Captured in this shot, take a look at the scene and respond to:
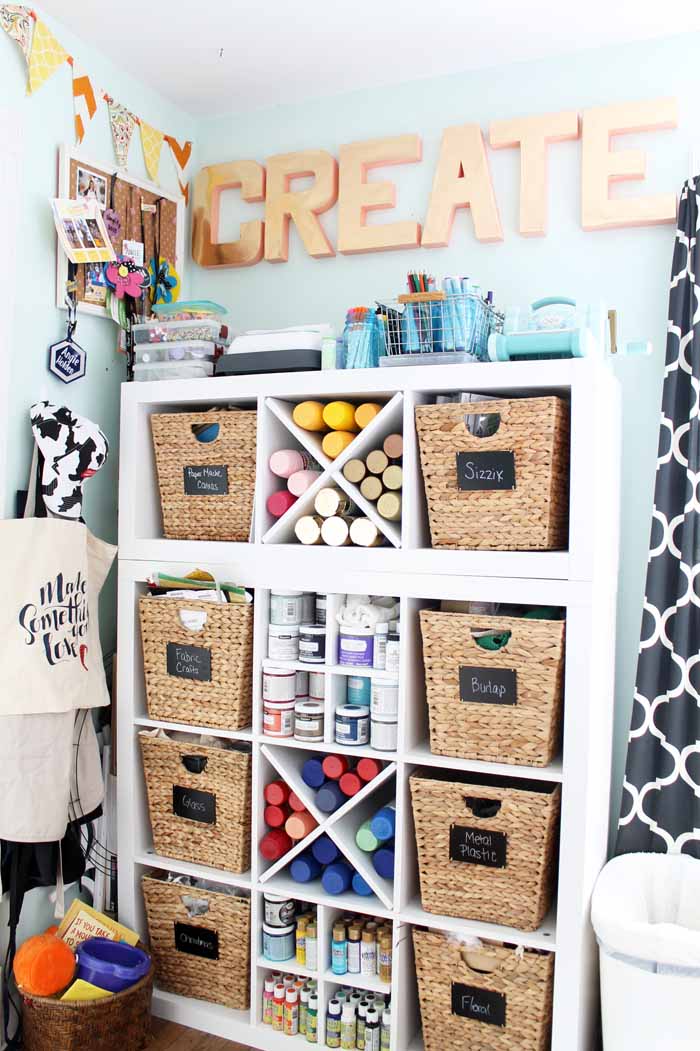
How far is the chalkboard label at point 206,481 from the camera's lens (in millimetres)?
2191

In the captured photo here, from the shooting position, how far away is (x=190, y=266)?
9.09 feet

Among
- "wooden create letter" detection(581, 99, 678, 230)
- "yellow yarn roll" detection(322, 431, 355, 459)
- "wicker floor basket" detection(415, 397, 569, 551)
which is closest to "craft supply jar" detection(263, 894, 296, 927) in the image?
"wicker floor basket" detection(415, 397, 569, 551)

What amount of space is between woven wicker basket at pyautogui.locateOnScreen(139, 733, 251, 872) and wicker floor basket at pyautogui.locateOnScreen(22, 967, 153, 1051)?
321mm

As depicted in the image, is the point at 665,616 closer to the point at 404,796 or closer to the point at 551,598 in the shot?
the point at 551,598

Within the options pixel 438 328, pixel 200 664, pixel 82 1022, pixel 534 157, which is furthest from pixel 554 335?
pixel 82 1022

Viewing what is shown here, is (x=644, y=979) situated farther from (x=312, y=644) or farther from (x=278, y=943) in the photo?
(x=312, y=644)

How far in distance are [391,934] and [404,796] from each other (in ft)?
1.12

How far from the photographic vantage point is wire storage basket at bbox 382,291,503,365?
6.42 ft

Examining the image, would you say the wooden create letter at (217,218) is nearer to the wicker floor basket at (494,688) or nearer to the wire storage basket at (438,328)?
the wire storage basket at (438,328)

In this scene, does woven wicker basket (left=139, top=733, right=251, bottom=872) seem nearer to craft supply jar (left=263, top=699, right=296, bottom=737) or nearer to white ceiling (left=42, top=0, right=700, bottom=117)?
craft supply jar (left=263, top=699, right=296, bottom=737)

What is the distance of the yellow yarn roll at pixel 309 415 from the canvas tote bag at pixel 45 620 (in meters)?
0.57

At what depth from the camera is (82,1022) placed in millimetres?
1932

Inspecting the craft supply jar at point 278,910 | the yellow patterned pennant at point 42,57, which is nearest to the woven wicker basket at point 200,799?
the craft supply jar at point 278,910

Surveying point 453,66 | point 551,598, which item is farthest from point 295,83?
point 551,598
